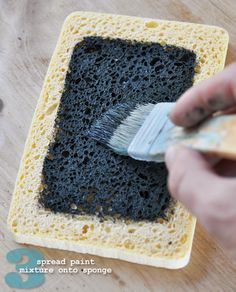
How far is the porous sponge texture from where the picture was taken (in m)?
1.69

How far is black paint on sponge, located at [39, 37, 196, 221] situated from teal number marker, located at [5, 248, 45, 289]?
0.54ft

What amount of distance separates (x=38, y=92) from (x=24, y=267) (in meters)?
0.67

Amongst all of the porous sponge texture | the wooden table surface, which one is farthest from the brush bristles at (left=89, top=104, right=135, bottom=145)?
the wooden table surface

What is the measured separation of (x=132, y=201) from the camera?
5.70 ft

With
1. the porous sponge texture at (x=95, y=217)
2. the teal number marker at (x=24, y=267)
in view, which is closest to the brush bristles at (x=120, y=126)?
the porous sponge texture at (x=95, y=217)

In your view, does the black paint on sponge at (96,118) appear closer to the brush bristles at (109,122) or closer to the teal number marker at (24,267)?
the brush bristles at (109,122)

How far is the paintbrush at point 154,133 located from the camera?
4.02ft

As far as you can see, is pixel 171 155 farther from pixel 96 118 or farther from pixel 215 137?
pixel 96 118

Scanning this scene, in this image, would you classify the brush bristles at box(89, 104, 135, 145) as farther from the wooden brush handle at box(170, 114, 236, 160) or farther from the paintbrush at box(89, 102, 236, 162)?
the wooden brush handle at box(170, 114, 236, 160)

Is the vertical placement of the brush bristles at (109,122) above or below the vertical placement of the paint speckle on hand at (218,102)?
below

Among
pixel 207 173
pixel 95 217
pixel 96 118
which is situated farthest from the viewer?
pixel 96 118

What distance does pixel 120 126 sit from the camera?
176 centimetres

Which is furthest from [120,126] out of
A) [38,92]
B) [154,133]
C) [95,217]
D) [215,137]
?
[215,137]

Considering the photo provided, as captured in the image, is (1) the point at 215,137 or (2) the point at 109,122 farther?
(2) the point at 109,122
